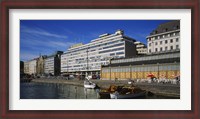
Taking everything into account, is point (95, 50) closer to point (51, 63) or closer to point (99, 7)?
point (51, 63)

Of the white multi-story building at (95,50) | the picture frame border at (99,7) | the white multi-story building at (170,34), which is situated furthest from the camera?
the white multi-story building at (95,50)

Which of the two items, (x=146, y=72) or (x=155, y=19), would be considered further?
(x=146, y=72)

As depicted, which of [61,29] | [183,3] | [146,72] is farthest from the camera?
[146,72]

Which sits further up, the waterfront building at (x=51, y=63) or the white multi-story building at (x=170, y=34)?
the white multi-story building at (x=170, y=34)

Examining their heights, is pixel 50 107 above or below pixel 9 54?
below

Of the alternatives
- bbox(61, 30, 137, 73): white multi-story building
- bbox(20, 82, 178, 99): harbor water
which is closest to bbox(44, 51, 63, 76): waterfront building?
bbox(61, 30, 137, 73): white multi-story building

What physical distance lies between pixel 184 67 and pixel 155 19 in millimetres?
1593

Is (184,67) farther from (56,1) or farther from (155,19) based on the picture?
(56,1)

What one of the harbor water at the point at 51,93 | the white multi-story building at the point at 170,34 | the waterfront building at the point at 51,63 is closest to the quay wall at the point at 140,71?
the white multi-story building at the point at 170,34

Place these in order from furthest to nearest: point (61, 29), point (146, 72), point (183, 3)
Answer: point (146, 72)
point (61, 29)
point (183, 3)

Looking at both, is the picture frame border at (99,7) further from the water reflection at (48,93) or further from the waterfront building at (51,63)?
the waterfront building at (51,63)

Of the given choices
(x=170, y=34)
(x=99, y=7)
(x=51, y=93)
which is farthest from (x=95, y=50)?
(x=99, y=7)
